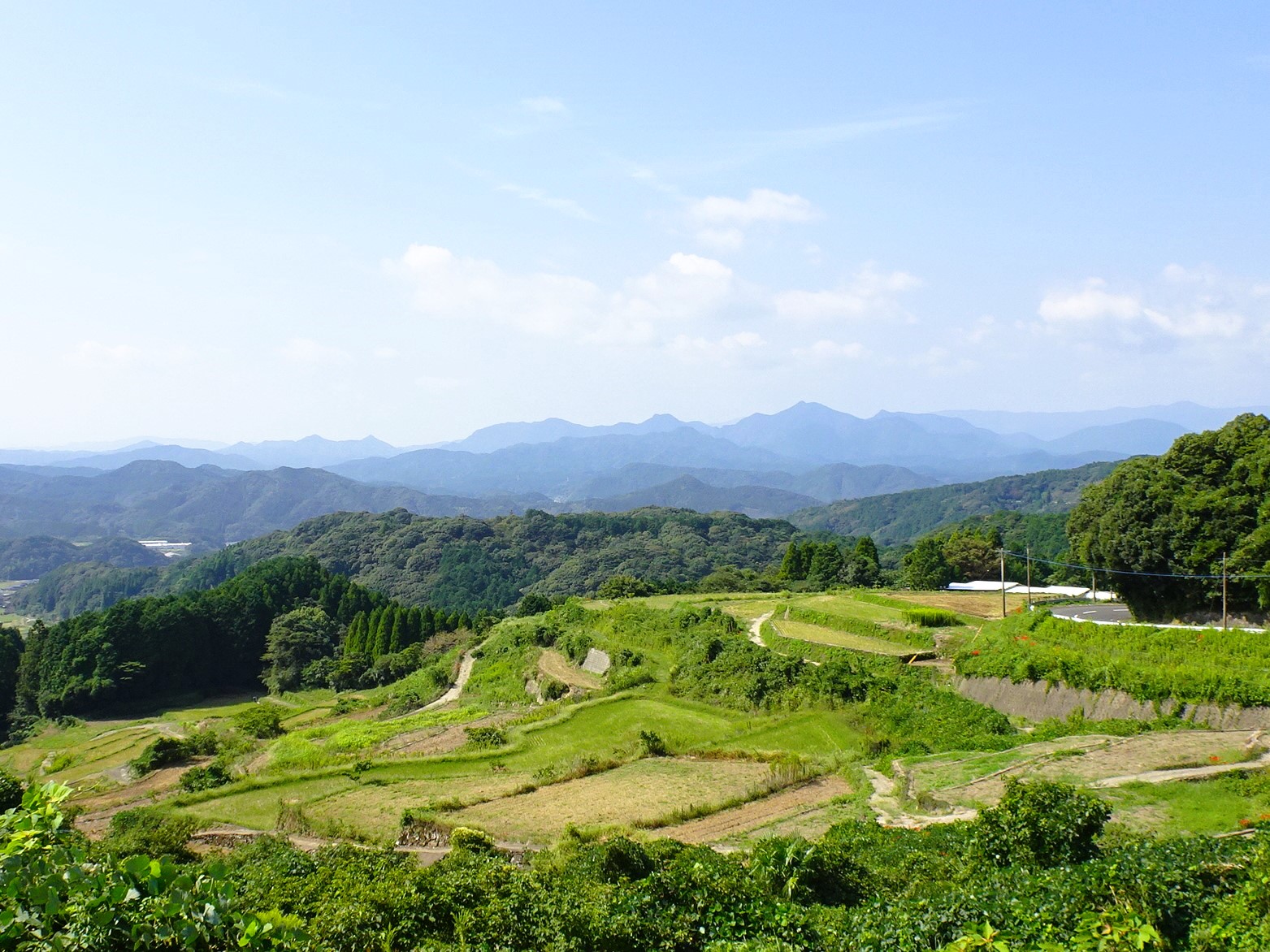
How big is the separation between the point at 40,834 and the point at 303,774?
2314 cm

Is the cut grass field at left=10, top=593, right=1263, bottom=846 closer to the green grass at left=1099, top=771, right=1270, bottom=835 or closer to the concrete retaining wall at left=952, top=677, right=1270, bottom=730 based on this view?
the green grass at left=1099, top=771, right=1270, bottom=835

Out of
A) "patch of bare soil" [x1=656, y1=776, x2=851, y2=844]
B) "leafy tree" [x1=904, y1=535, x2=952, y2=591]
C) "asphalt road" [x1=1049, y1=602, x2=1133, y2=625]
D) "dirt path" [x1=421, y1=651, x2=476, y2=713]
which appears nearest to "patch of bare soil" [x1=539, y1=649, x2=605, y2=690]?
"dirt path" [x1=421, y1=651, x2=476, y2=713]

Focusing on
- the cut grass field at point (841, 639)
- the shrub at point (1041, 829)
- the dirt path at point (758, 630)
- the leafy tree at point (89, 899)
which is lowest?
the dirt path at point (758, 630)

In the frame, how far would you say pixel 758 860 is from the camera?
1110cm

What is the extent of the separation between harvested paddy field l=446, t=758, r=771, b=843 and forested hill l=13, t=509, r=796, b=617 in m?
82.4

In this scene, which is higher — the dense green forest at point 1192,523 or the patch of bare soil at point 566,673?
the dense green forest at point 1192,523

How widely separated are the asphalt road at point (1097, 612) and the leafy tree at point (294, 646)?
5192 cm

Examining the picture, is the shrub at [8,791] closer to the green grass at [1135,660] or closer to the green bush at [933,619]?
the green grass at [1135,660]

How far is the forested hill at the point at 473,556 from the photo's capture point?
112m

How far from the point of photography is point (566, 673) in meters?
37.9

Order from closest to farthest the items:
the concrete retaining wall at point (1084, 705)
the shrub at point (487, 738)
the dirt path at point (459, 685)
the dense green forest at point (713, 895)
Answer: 1. the dense green forest at point (713, 895)
2. the concrete retaining wall at point (1084, 705)
3. the shrub at point (487, 738)
4. the dirt path at point (459, 685)

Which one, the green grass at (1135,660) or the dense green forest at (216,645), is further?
the dense green forest at (216,645)

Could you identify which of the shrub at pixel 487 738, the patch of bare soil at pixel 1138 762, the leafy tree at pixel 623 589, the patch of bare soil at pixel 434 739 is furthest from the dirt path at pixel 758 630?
the leafy tree at pixel 623 589

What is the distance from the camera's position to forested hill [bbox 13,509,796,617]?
366 ft
